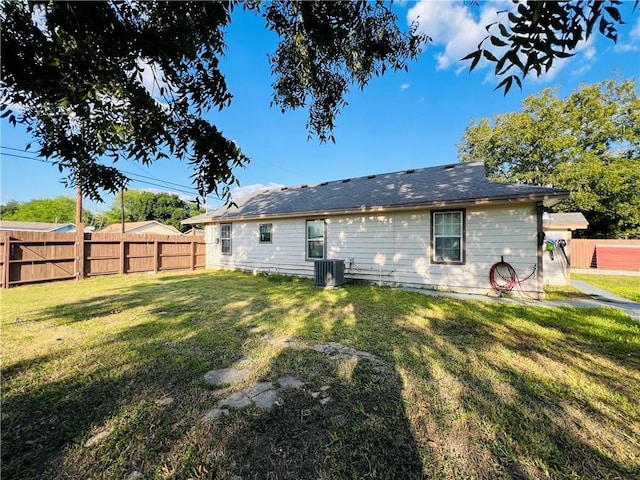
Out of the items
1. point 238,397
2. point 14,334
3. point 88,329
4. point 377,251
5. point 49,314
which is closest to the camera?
point 238,397

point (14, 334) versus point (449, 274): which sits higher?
point (449, 274)

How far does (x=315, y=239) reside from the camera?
407 inches

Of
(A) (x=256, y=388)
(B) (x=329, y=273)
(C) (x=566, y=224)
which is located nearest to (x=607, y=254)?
(C) (x=566, y=224)

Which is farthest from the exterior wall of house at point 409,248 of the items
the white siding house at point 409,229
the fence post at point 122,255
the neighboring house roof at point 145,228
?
the neighboring house roof at point 145,228

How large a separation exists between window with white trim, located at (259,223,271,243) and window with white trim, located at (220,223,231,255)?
2.24 meters

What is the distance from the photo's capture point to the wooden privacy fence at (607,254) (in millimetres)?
15289

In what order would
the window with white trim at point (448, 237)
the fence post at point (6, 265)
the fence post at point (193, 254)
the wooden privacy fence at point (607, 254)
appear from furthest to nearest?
the wooden privacy fence at point (607, 254) → the fence post at point (193, 254) → the fence post at point (6, 265) → the window with white trim at point (448, 237)

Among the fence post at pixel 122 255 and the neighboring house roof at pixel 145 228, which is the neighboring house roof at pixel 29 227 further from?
the fence post at pixel 122 255

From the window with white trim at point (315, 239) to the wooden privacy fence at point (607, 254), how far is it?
16085 mm

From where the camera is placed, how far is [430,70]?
7.04 m

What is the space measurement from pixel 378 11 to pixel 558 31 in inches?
72.6

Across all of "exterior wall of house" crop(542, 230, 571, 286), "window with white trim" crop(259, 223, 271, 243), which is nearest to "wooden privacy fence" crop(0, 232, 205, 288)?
"window with white trim" crop(259, 223, 271, 243)

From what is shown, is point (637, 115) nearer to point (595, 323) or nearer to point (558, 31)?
point (595, 323)

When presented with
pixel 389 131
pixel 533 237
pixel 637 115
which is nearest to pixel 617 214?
pixel 637 115
